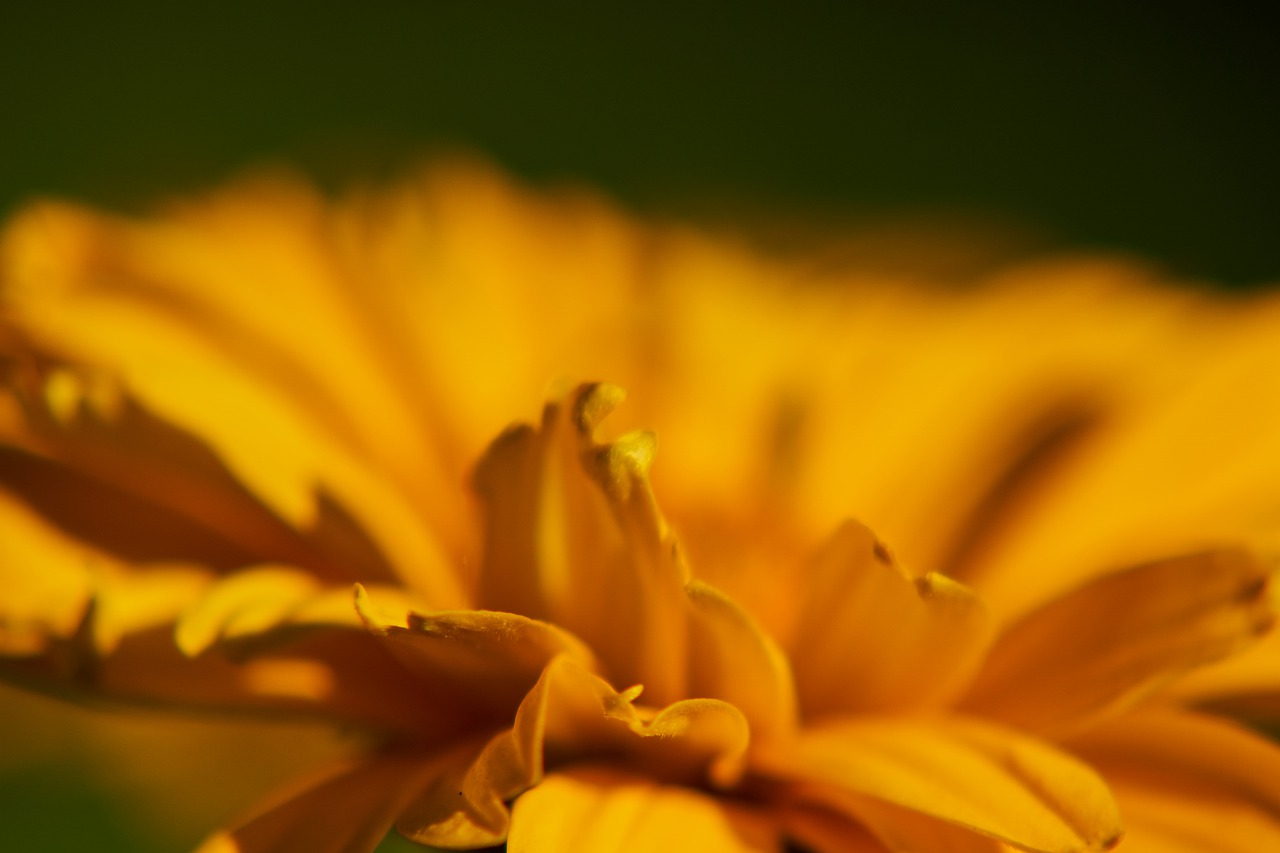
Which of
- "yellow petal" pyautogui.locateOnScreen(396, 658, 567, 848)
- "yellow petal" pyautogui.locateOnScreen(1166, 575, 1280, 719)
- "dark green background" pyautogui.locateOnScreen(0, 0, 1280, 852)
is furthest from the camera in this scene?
"dark green background" pyautogui.locateOnScreen(0, 0, 1280, 852)

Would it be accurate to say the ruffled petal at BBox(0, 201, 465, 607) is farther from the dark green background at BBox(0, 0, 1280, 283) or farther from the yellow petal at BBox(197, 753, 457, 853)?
the dark green background at BBox(0, 0, 1280, 283)

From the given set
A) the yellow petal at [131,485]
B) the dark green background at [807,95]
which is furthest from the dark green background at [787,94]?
the yellow petal at [131,485]

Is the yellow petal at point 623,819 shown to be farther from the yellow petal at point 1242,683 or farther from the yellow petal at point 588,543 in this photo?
the yellow petal at point 1242,683

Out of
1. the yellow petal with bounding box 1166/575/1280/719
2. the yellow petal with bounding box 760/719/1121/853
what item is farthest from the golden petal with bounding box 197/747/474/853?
the yellow petal with bounding box 1166/575/1280/719

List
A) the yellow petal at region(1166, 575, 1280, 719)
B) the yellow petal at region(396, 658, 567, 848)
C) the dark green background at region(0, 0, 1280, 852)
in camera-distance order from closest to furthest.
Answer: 1. the yellow petal at region(396, 658, 567, 848)
2. the yellow petal at region(1166, 575, 1280, 719)
3. the dark green background at region(0, 0, 1280, 852)

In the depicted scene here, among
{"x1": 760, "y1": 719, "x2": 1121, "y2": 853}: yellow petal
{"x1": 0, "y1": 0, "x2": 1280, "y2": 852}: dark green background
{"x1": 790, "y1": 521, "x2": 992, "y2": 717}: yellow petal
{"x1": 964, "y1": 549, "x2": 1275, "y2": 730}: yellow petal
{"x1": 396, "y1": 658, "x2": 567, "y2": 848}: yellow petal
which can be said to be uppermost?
{"x1": 0, "y1": 0, "x2": 1280, "y2": 852}: dark green background

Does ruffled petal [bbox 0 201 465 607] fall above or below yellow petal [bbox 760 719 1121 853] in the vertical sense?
above

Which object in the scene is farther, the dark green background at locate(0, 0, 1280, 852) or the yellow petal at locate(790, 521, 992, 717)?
the dark green background at locate(0, 0, 1280, 852)
